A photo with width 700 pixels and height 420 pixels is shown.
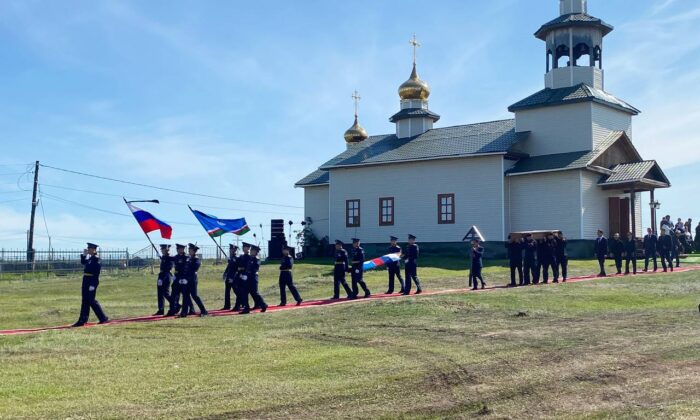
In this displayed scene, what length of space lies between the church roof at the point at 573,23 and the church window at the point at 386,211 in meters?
11.7

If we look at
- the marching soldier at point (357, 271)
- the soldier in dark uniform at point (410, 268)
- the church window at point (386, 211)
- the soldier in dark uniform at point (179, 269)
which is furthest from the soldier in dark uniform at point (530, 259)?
the church window at point (386, 211)

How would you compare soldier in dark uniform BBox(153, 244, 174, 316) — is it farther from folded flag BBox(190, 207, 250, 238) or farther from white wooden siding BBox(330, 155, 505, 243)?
white wooden siding BBox(330, 155, 505, 243)

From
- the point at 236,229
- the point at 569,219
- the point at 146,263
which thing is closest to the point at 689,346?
the point at 236,229

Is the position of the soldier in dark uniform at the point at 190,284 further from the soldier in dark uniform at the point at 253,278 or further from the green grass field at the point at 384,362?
the soldier in dark uniform at the point at 253,278

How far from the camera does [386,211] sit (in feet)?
142

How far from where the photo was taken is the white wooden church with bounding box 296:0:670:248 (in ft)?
123

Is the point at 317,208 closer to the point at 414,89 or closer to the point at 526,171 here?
the point at 414,89

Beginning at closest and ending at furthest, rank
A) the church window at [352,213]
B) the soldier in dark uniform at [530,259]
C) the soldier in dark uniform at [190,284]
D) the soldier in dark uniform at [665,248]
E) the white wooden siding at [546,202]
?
the soldier in dark uniform at [190,284] < the soldier in dark uniform at [530,259] < the soldier in dark uniform at [665,248] < the white wooden siding at [546,202] < the church window at [352,213]

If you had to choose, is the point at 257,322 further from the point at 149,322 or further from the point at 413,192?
the point at 413,192

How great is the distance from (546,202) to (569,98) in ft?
17.5

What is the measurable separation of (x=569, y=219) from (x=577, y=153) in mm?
3469

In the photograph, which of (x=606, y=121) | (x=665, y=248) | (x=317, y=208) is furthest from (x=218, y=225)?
(x=317, y=208)

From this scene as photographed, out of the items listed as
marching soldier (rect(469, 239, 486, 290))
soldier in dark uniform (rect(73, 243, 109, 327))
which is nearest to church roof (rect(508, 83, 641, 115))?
marching soldier (rect(469, 239, 486, 290))

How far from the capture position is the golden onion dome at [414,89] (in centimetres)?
4831
